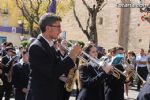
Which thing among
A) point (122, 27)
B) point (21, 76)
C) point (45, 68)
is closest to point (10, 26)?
point (122, 27)

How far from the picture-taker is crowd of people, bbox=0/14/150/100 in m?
5.60

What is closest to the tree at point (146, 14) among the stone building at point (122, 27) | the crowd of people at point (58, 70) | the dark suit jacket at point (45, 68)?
the crowd of people at point (58, 70)

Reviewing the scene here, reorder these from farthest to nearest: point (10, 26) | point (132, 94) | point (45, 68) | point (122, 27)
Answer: point (10, 26), point (122, 27), point (132, 94), point (45, 68)

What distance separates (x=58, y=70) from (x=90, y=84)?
256 cm

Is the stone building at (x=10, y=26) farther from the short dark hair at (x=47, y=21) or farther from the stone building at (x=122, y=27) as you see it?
the short dark hair at (x=47, y=21)

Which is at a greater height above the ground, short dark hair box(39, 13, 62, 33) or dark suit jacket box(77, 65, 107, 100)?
short dark hair box(39, 13, 62, 33)

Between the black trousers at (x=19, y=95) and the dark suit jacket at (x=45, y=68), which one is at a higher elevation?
the dark suit jacket at (x=45, y=68)

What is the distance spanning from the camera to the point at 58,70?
18.2 ft

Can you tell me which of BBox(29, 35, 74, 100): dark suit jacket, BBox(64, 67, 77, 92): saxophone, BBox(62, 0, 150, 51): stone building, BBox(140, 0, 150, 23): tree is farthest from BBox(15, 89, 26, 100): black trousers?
BBox(62, 0, 150, 51): stone building

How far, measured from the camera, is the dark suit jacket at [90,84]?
8.04 metres

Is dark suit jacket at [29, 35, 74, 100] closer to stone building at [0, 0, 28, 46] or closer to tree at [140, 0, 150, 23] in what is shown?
tree at [140, 0, 150, 23]

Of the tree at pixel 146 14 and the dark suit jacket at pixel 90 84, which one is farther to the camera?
the tree at pixel 146 14

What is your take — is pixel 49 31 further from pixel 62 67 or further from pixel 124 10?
pixel 124 10

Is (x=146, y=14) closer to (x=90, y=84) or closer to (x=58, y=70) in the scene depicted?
(x=90, y=84)
